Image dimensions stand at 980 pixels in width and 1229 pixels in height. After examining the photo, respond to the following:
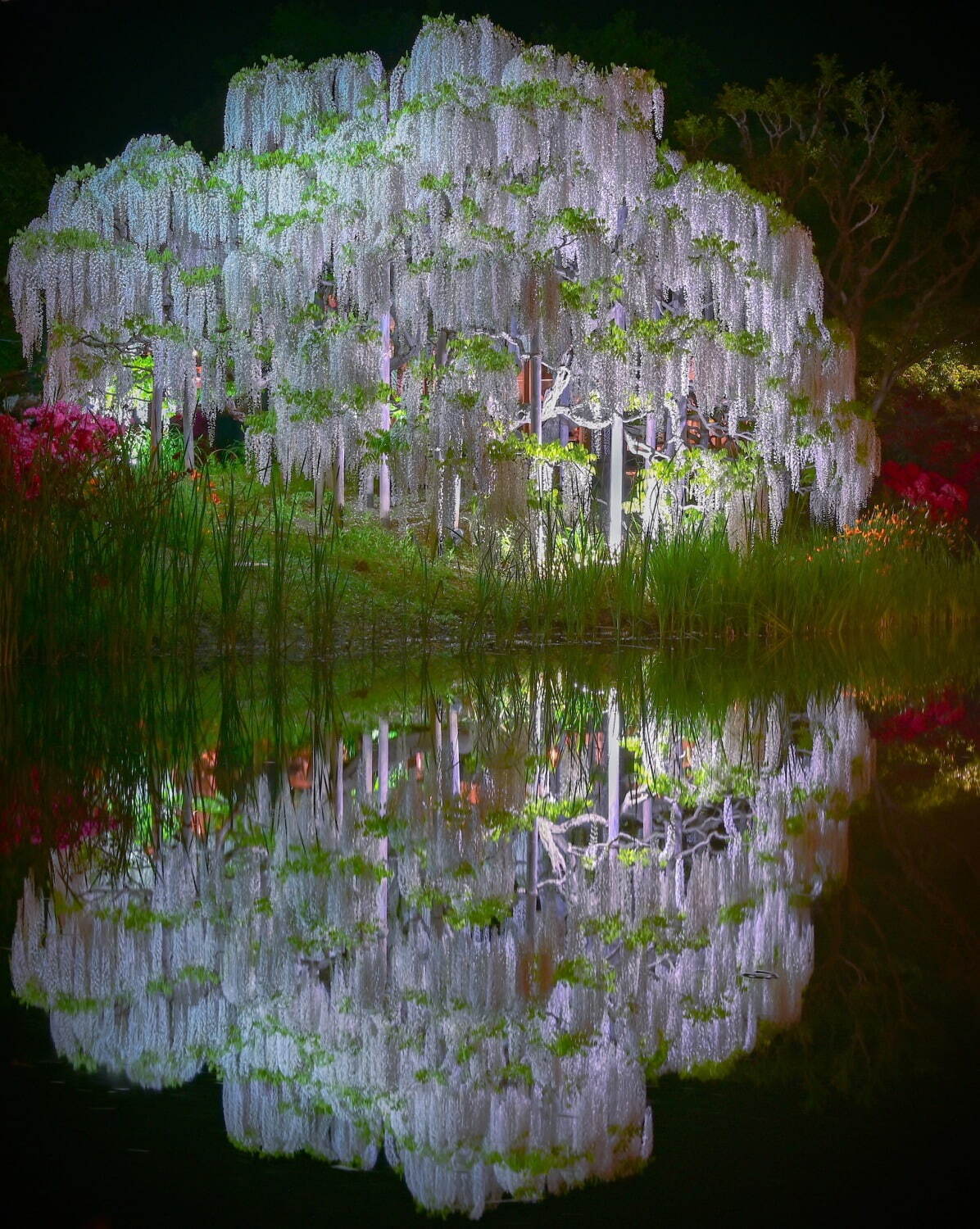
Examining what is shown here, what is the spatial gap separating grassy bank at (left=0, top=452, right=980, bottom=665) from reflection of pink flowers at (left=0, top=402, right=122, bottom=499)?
0.46ft

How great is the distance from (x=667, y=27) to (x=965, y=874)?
19.8 m

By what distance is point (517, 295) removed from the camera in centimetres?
1066

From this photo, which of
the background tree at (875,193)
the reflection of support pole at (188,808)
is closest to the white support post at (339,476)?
the background tree at (875,193)

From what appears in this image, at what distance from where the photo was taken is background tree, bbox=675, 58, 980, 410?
691 inches

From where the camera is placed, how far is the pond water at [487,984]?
136cm

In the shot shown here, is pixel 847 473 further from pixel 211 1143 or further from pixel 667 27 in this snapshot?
pixel 211 1143

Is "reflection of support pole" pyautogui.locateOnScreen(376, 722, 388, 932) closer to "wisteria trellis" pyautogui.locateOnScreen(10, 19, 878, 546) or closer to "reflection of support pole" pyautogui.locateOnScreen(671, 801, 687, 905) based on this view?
"reflection of support pole" pyautogui.locateOnScreen(671, 801, 687, 905)

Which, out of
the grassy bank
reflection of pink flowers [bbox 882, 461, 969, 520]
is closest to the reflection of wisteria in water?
the grassy bank

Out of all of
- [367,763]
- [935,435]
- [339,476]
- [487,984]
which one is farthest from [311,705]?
[935,435]

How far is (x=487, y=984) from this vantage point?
6.40ft

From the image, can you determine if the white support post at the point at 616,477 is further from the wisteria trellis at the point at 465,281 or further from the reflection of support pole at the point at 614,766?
the reflection of support pole at the point at 614,766

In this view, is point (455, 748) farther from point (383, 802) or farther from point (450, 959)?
point (450, 959)

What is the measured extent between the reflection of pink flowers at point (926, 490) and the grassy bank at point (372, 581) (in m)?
2.80

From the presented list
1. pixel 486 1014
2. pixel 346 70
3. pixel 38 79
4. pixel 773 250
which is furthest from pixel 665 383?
pixel 38 79
